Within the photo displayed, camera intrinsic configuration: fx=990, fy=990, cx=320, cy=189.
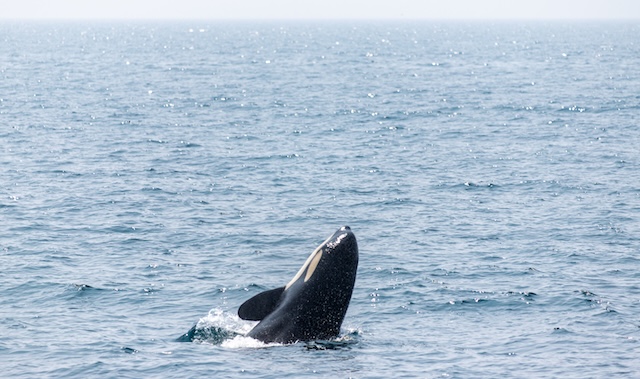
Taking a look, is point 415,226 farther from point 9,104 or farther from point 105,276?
point 9,104

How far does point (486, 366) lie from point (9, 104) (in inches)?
3019

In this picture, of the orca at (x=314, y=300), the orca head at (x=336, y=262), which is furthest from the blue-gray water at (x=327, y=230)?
the orca head at (x=336, y=262)

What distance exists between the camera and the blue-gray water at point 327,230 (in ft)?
87.4

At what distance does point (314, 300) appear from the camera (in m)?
24.5

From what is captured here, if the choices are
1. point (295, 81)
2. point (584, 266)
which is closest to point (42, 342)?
point (584, 266)

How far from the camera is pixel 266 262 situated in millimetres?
37969

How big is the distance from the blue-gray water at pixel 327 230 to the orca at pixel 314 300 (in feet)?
1.84

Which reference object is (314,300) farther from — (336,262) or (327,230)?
(327,230)

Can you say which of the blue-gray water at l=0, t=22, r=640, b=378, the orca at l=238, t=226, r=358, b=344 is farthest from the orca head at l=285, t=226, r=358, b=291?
the blue-gray water at l=0, t=22, r=640, b=378

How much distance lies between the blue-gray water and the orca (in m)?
0.56

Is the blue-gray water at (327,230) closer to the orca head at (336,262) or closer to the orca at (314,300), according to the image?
the orca at (314,300)

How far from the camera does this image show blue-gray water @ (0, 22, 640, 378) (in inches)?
1048

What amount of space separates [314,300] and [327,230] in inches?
743

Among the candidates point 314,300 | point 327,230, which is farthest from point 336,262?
point 327,230
